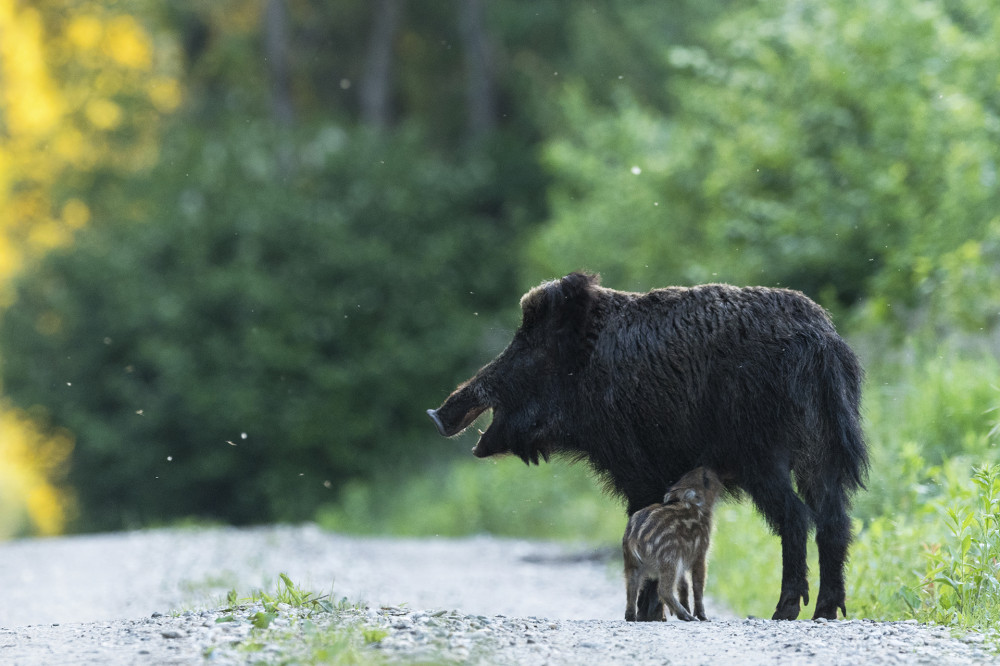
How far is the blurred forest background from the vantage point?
12.8 meters

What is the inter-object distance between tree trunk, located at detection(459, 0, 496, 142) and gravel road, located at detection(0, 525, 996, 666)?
15.8 m

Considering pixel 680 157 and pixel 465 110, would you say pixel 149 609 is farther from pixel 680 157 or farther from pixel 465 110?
pixel 465 110

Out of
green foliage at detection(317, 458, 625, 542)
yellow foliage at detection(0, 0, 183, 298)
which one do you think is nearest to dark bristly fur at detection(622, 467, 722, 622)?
green foliage at detection(317, 458, 625, 542)

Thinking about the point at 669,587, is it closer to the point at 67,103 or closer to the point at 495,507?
the point at 495,507

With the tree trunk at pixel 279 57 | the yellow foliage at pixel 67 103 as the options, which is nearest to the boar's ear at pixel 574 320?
the tree trunk at pixel 279 57

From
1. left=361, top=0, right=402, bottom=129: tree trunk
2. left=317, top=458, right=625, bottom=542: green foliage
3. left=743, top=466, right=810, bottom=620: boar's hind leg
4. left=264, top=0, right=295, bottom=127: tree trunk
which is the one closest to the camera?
left=743, top=466, right=810, bottom=620: boar's hind leg

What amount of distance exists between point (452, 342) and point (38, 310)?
9648 mm

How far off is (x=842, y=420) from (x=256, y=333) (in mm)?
20650

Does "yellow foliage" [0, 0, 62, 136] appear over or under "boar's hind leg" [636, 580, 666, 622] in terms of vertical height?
over

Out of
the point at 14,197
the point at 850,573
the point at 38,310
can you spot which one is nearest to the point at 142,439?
the point at 38,310

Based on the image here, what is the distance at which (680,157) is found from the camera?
19.5 metres

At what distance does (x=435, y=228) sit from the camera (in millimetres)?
29281

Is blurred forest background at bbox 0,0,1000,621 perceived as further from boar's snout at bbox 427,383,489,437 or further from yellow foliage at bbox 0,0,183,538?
boar's snout at bbox 427,383,489,437

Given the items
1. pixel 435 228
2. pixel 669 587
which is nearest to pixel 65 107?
pixel 435 228
